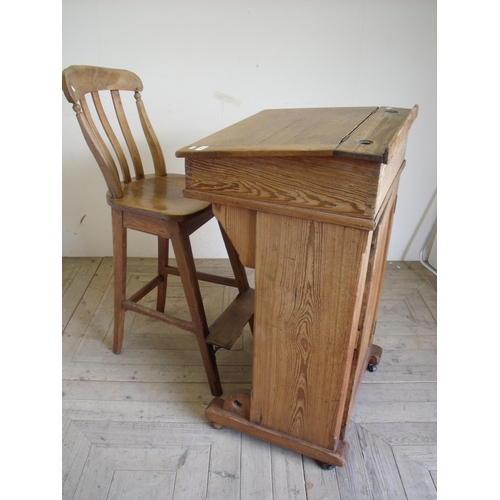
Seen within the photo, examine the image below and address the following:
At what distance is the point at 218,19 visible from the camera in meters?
2.05

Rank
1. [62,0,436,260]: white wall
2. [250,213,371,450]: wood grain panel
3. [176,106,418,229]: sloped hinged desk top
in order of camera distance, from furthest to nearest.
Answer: [62,0,436,260]: white wall
[250,213,371,450]: wood grain panel
[176,106,418,229]: sloped hinged desk top

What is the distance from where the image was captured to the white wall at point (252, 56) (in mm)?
2029

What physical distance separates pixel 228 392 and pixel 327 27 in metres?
1.85

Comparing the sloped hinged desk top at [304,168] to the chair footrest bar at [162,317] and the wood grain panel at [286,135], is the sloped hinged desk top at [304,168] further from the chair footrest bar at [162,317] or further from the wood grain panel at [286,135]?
the chair footrest bar at [162,317]

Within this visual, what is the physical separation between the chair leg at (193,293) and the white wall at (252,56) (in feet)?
3.62

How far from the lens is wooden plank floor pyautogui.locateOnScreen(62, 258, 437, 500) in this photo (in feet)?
4.24

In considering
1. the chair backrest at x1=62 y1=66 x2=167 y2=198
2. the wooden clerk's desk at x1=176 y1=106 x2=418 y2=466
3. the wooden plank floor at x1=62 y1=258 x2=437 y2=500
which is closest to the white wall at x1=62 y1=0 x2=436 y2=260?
the chair backrest at x1=62 y1=66 x2=167 y2=198

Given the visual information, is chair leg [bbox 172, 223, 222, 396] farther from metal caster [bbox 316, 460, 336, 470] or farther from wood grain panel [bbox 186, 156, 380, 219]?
metal caster [bbox 316, 460, 336, 470]

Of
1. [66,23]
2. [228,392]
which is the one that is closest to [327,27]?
[66,23]

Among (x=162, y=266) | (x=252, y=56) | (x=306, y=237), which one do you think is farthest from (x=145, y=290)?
(x=252, y=56)

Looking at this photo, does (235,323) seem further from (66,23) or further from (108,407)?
(66,23)

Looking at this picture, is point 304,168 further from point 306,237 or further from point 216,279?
point 216,279

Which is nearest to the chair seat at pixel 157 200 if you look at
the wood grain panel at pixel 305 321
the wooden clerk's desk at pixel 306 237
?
the wooden clerk's desk at pixel 306 237

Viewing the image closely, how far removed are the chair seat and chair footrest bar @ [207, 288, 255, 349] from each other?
1.61 ft
